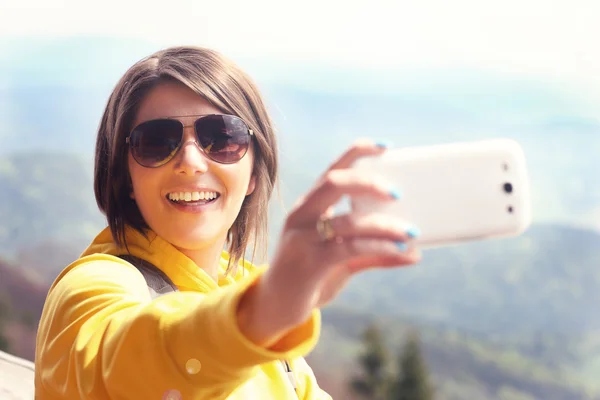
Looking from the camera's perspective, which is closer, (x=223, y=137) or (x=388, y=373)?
(x=223, y=137)

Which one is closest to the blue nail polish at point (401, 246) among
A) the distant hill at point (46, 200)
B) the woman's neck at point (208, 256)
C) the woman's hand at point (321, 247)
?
the woman's hand at point (321, 247)

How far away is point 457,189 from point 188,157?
1.48 feet

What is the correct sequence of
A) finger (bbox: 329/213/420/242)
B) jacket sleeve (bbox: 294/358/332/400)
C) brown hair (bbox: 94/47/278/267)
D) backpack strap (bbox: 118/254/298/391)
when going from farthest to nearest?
jacket sleeve (bbox: 294/358/332/400) → brown hair (bbox: 94/47/278/267) → backpack strap (bbox: 118/254/298/391) → finger (bbox: 329/213/420/242)

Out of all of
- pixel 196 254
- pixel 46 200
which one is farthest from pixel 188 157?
pixel 46 200

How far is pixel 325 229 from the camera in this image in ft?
1.82

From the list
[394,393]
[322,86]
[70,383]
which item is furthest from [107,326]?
[322,86]

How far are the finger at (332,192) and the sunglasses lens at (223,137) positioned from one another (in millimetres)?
464

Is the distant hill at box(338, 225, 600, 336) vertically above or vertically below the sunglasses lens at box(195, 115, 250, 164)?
below

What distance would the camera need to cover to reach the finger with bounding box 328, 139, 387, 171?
2.05 feet

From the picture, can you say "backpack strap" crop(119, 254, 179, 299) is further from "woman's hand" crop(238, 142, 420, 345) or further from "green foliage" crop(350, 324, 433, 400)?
"green foliage" crop(350, 324, 433, 400)

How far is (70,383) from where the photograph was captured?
2.78 feet

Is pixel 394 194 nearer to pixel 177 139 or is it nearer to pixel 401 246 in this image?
pixel 401 246

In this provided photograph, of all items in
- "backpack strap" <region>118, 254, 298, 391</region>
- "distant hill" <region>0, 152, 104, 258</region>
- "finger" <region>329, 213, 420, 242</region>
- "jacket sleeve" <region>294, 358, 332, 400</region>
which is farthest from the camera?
"distant hill" <region>0, 152, 104, 258</region>

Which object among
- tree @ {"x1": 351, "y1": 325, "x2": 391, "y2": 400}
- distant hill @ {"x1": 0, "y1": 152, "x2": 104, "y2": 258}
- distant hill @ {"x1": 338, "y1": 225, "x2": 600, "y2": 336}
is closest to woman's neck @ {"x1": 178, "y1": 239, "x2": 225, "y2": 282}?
tree @ {"x1": 351, "y1": 325, "x2": 391, "y2": 400}
